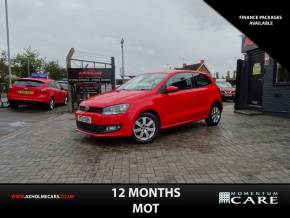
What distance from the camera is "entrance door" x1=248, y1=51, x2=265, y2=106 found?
33.2 ft

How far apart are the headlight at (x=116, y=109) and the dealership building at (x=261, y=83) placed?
6.46m

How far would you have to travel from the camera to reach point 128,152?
454 centimetres

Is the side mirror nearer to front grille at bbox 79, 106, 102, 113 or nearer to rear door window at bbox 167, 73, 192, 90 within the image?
rear door window at bbox 167, 73, 192, 90

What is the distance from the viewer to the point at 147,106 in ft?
16.6

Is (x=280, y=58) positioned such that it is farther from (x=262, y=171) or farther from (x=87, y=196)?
(x=87, y=196)

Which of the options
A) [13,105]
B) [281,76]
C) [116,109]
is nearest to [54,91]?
[13,105]

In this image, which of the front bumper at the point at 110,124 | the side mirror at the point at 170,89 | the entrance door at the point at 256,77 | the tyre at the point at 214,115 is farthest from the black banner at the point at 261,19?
the entrance door at the point at 256,77

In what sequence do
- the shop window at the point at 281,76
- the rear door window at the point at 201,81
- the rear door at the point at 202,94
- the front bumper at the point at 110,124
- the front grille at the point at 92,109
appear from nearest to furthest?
1. the front bumper at the point at 110,124
2. the front grille at the point at 92,109
3. the rear door at the point at 202,94
4. the rear door window at the point at 201,81
5. the shop window at the point at 281,76

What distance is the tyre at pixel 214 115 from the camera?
6.90m

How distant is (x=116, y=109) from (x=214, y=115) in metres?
3.43

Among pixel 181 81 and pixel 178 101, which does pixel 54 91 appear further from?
pixel 178 101

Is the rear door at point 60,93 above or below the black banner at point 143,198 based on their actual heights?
above

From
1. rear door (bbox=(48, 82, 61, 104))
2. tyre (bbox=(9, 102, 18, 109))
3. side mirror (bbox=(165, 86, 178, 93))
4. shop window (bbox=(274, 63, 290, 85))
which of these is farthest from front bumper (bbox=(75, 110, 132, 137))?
tyre (bbox=(9, 102, 18, 109))

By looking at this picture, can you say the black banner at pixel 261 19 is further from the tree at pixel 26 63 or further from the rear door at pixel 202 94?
the tree at pixel 26 63
